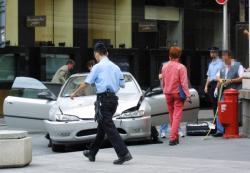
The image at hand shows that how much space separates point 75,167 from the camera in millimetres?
9938

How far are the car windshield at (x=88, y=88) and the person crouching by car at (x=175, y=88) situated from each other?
1.34 meters

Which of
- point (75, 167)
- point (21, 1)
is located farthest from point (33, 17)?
point (75, 167)

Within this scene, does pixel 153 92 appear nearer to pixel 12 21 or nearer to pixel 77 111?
pixel 77 111

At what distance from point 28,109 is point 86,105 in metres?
1.82

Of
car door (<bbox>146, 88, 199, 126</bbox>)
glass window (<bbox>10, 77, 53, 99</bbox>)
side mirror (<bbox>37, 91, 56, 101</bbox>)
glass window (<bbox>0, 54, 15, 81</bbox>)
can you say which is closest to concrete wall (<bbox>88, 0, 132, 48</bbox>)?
glass window (<bbox>0, 54, 15, 81</bbox>)

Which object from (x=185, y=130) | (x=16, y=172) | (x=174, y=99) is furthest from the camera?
(x=185, y=130)

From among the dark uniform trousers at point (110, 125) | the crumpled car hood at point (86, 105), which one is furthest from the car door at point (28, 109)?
the dark uniform trousers at point (110, 125)

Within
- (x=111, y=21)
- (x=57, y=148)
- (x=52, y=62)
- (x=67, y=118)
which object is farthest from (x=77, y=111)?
(x=111, y=21)

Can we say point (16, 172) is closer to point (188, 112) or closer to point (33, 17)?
point (188, 112)

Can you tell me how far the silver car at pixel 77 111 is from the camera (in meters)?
12.5

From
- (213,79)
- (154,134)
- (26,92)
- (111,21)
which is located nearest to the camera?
(154,134)

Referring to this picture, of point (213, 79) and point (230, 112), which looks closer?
point (230, 112)

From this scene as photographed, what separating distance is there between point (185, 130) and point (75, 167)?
224 inches

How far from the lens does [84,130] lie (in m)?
12.5
